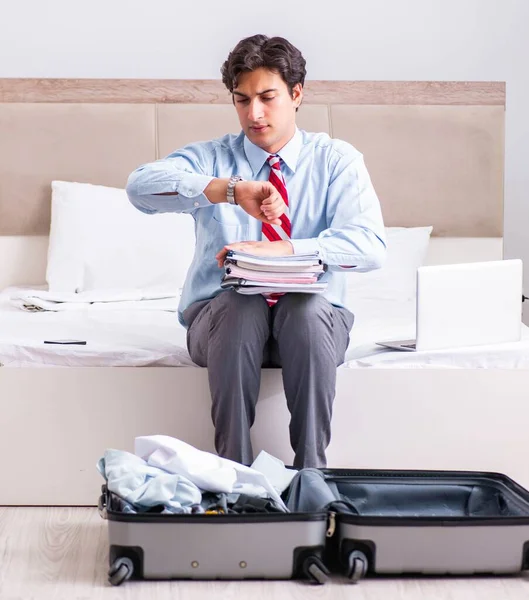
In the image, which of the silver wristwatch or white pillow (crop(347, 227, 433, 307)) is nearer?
the silver wristwatch

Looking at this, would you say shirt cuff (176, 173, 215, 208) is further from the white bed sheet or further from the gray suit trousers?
the white bed sheet

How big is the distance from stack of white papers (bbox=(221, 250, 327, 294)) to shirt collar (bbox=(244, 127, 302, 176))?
0.36 meters

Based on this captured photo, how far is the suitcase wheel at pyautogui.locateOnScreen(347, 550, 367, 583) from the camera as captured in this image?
1.71 m

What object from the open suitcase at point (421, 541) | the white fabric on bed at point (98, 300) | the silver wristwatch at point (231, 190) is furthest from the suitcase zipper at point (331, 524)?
the white fabric on bed at point (98, 300)

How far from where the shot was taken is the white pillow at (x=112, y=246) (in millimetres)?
3234

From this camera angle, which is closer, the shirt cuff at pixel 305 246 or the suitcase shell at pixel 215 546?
the suitcase shell at pixel 215 546

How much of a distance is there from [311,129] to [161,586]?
7.22ft

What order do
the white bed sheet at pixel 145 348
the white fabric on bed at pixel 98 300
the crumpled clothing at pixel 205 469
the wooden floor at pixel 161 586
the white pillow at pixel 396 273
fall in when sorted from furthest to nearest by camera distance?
the white pillow at pixel 396 273
the white fabric on bed at pixel 98 300
the white bed sheet at pixel 145 348
the crumpled clothing at pixel 205 469
the wooden floor at pixel 161 586

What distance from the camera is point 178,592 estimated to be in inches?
66.3

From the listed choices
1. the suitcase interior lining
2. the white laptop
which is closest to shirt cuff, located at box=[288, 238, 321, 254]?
the white laptop

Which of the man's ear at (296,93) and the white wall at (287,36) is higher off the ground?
the white wall at (287,36)

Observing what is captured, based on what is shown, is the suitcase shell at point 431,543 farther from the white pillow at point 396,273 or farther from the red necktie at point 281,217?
the white pillow at point 396,273

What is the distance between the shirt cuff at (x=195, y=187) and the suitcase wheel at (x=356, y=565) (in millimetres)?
838

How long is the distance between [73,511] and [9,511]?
14cm
